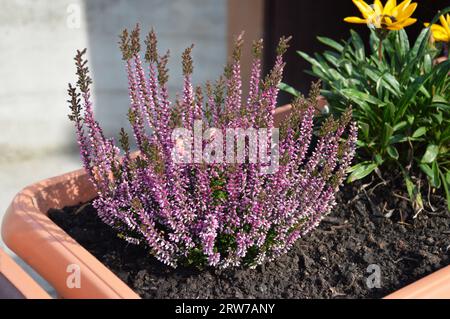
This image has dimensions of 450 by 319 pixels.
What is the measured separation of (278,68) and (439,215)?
0.69m

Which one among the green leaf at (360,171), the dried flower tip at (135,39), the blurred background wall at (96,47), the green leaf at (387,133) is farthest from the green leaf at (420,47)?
the blurred background wall at (96,47)

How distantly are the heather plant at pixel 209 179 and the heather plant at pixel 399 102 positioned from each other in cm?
30

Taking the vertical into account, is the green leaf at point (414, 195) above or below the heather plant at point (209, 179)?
below

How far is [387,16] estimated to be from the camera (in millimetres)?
1675

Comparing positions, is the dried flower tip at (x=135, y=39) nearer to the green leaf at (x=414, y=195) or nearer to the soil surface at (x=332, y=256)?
the soil surface at (x=332, y=256)

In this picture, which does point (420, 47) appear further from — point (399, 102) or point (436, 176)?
point (436, 176)

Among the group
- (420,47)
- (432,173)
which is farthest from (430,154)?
(420,47)

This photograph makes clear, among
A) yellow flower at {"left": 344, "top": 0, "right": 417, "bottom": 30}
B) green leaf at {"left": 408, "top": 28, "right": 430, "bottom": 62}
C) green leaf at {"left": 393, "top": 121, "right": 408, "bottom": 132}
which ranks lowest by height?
green leaf at {"left": 393, "top": 121, "right": 408, "bottom": 132}

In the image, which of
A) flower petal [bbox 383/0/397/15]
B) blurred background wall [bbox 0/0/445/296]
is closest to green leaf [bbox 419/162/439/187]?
flower petal [bbox 383/0/397/15]

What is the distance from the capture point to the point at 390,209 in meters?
1.77

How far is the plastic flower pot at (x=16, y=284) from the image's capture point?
4.19 ft

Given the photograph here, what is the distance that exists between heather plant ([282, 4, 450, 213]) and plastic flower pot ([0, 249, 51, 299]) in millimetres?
873

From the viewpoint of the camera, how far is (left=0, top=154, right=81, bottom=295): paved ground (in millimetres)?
3297

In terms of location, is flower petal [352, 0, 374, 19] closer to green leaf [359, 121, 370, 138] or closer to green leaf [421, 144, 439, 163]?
green leaf [359, 121, 370, 138]
